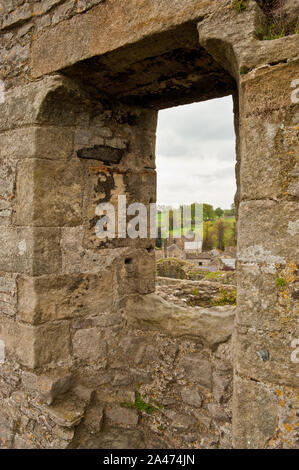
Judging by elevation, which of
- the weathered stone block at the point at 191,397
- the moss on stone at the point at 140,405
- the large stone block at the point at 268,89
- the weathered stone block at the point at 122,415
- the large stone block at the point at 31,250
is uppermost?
the large stone block at the point at 268,89

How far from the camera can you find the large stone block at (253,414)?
4.96 feet

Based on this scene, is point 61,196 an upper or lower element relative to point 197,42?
lower

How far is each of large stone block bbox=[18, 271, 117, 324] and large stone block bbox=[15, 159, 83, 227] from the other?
1.36 feet

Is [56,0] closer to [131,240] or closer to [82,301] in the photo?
[131,240]

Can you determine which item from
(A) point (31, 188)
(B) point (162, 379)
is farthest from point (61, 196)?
(B) point (162, 379)

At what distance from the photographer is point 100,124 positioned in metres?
2.65

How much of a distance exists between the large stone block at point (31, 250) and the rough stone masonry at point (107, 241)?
0.01 metres

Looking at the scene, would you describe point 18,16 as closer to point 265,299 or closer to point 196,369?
point 265,299

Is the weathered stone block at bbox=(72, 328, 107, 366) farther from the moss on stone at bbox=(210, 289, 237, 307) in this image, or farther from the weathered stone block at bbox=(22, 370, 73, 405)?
the moss on stone at bbox=(210, 289, 237, 307)

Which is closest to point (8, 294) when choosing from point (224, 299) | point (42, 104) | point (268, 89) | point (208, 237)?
point (42, 104)

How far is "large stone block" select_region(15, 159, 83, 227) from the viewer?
2.31 meters

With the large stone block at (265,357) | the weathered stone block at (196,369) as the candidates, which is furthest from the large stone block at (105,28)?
the weathered stone block at (196,369)

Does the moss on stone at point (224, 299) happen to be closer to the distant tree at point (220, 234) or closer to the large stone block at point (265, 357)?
the large stone block at point (265, 357)
